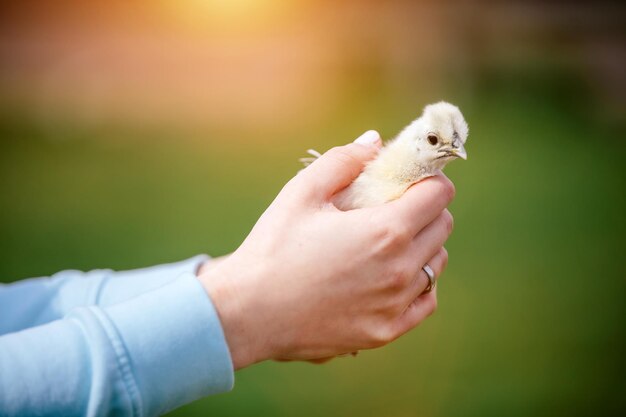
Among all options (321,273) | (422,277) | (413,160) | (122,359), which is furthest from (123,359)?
(413,160)

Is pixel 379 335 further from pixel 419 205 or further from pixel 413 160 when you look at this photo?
pixel 413 160

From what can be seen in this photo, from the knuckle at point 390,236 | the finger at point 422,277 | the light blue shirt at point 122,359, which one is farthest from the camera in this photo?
the finger at point 422,277

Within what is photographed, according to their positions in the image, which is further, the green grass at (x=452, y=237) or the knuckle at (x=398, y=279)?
the green grass at (x=452, y=237)

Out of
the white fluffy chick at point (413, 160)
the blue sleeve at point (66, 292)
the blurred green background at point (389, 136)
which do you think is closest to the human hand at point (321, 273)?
the white fluffy chick at point (413, 160)

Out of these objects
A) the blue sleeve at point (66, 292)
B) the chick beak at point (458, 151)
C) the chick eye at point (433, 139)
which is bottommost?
the blue sleeve at point (66, 292)

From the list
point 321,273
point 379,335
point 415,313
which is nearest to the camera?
point 321,273

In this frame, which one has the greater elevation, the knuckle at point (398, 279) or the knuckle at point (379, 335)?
the knuckle at point (398, 279)

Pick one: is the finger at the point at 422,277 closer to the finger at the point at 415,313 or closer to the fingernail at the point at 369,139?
the finger at the point at 415,313
